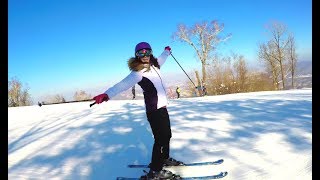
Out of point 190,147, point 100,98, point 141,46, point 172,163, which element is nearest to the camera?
point 100,98

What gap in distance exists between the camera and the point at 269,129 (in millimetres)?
5309

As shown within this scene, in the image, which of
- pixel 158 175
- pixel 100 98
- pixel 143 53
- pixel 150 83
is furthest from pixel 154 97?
pixel 158 175

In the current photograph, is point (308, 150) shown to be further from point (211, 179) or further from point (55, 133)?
point (55, 133)

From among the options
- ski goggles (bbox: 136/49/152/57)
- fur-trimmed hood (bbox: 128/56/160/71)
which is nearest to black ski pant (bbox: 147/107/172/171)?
fur-trimmed hood (bbox: 128/56/160/71)

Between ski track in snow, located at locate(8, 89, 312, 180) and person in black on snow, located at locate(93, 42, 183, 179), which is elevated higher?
person in black on snow, located at locate(93, 42, 183, 179)

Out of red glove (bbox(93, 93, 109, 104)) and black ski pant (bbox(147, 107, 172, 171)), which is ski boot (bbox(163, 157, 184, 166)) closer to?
black ski pant (bbox(147, 107, 172, 171))

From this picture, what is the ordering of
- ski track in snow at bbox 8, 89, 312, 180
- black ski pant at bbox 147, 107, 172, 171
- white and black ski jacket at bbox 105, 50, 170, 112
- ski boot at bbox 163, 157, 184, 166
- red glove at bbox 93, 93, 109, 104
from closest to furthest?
red glove at bbox 93, 93, 109, 104
white and black ski jacket at bbox 105, 50, 170, 112
black ski pant at bbox 147, 107, 172, 171
ski track in snow at bbox 8, 89, 312, 180
ski boot at bbox 163, 157, 184, 166

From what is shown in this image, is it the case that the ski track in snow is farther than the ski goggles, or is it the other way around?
the ski track in snow

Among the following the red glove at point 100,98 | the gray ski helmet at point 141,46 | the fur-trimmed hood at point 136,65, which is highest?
the gray ski helmet at point 141,46

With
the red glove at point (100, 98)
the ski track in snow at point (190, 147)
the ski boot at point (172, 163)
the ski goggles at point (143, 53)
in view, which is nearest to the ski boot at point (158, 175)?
the ski track in snow at point (190, 147)

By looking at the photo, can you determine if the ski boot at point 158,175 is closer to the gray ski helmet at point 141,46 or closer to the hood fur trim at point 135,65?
the hood fur trim at point 135,65

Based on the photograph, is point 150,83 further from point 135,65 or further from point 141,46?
point 141,46

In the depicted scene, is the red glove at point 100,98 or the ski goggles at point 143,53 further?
the ski goggles at point 143,53
